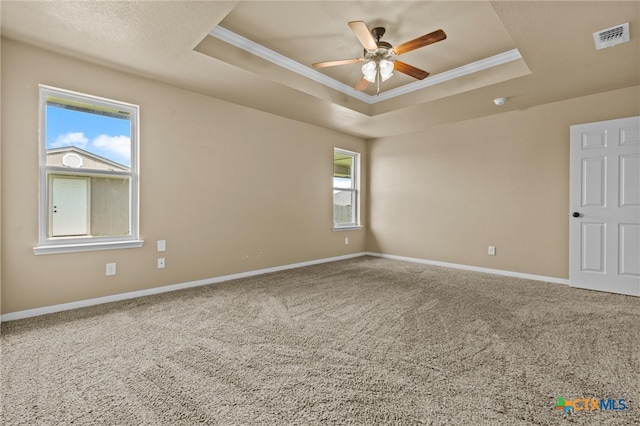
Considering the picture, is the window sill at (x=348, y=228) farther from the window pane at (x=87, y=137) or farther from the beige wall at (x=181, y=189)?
the window pane at (x=87, y=137)

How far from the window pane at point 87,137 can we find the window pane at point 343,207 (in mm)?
3551

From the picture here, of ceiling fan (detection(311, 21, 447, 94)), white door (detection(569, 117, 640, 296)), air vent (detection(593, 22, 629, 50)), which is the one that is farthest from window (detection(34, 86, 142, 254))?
white door (detection(569, 117, 640, 296))

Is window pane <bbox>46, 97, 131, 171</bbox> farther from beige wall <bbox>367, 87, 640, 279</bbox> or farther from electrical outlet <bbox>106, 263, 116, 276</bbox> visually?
beige wall <bbox>367, 87, 640, 279</bbox>

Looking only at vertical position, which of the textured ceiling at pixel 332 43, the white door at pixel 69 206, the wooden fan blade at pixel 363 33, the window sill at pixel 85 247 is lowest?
the window sill at pixel 85 247

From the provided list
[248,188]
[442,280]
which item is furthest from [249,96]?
[442,280]

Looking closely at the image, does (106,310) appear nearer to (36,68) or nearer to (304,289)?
(304,289)

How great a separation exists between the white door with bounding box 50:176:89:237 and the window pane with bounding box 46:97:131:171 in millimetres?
176

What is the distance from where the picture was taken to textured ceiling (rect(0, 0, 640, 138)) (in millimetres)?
2238

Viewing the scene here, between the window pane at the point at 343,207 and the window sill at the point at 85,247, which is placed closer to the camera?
the window sill at the point at 85,247

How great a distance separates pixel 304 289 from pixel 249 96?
2.59m

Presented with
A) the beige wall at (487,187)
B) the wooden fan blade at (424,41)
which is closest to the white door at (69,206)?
the wooden fan blade at (424,41)

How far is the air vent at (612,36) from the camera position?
235 centimetres

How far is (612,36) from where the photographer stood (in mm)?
2434

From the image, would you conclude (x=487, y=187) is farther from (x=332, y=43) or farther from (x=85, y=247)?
(x=85, y=247)
